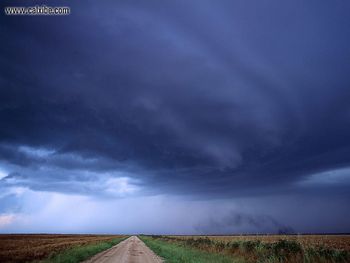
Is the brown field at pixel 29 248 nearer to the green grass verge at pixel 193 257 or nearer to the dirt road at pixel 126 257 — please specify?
the dirt road at pixel 126 257

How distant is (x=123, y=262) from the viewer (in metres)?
23.9

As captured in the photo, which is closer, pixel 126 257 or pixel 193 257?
pixel 193 257

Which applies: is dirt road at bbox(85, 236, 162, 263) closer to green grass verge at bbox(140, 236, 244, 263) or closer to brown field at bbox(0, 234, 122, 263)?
green grass verge at bbox(140, 236, 244, 263)

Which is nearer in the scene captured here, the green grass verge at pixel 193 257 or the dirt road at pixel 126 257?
the green grass verge at pixel 193 257

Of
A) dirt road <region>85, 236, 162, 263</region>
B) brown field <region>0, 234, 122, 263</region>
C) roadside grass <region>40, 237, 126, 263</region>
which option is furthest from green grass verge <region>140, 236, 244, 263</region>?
brown field <region>0, 234, 122, 263</region>

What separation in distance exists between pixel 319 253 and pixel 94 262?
1693 centimetres

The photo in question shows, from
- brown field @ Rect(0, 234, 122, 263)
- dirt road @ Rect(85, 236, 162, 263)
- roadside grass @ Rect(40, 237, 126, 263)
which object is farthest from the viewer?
brown field @ Rect(0, 234, 122, 263)

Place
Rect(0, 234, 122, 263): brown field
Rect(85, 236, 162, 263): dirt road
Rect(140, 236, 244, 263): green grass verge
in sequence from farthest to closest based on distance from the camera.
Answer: Rect(0, 234, 122, 263): brown field
Rect(85, 236, 162, 263): dirt road
Rect(140, 236, 244, 263): green grass verge

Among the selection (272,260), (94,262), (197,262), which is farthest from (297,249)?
(94,262)

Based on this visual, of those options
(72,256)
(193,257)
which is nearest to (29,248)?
(72,256)

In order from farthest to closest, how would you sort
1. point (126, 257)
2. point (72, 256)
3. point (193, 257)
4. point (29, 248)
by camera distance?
point (29, 248), point (126, 257), point (72, 256), point (193, 257)

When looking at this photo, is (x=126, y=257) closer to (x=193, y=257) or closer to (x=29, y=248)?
(x=193, y=257)

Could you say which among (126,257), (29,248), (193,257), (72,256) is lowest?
(29,248)

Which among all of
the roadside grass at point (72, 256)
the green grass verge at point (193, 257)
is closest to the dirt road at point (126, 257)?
the roadside grass at point (72, 256)
